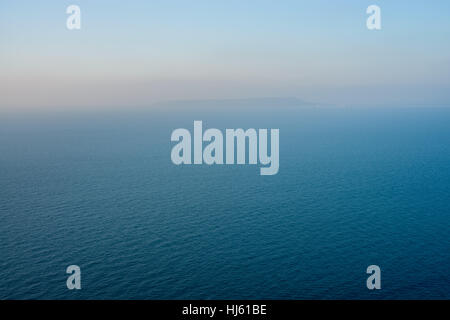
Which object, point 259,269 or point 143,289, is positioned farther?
point 259,269

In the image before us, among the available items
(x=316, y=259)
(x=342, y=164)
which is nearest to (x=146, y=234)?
(x=316, y=259)

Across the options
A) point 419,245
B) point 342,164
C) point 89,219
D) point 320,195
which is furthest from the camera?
point 342,164

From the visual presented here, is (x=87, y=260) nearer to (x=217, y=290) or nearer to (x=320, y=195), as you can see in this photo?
(x=217, y=290)
